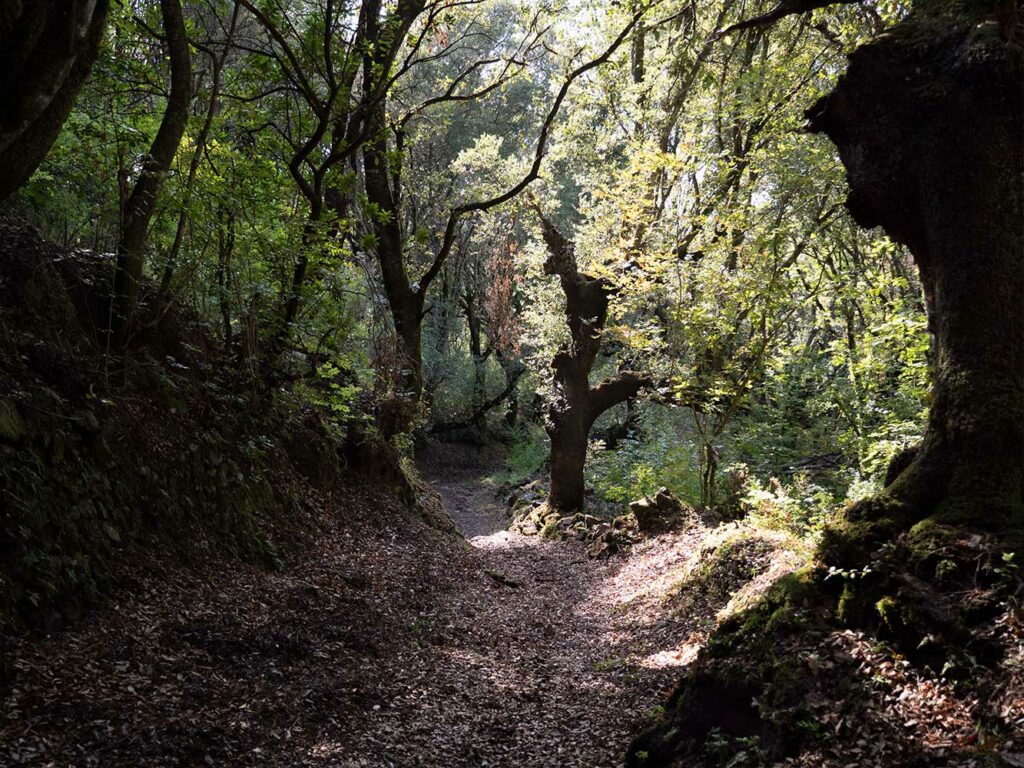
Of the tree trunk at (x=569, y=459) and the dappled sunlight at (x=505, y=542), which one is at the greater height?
the tree trunk at (x=569, y=459)

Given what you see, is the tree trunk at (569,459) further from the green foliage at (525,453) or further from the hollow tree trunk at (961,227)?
the hollow tree trunk at (961,227)

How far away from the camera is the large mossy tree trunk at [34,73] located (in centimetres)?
265

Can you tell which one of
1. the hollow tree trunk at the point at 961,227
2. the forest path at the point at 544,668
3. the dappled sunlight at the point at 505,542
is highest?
the hollow tree trunk at the point at 961,227

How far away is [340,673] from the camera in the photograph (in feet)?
15.8

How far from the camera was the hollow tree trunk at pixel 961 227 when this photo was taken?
3.71 meters

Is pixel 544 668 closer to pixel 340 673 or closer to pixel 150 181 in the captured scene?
pixel 340 673

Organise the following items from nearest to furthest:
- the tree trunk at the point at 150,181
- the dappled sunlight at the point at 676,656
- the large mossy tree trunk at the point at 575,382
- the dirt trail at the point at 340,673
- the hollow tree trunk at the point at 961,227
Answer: the dirt trail at the point at 340,673 → the hollow tree trunk at the point at 961,227 → the dappled sunlight at the point at 676,656 → the tree trunk at the point at 150,181 → the large mossy tree trunk at the point at 575,382

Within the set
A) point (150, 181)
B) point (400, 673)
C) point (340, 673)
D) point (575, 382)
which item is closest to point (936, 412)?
point (400, 673)

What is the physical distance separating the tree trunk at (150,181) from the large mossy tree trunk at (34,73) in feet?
9.88

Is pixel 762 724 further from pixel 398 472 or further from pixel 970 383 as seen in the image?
pixel 398 472

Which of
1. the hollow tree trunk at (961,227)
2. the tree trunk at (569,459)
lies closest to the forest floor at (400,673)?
the hollow tree trunk at (961,227)

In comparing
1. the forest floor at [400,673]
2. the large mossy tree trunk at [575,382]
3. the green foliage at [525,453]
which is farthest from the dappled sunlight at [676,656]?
the green foliage at [525,453]

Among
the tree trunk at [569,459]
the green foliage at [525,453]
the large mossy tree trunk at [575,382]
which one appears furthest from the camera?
the green foliage at [525,453]

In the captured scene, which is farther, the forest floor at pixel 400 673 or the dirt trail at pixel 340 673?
the dirt trail at pixel 340 673
